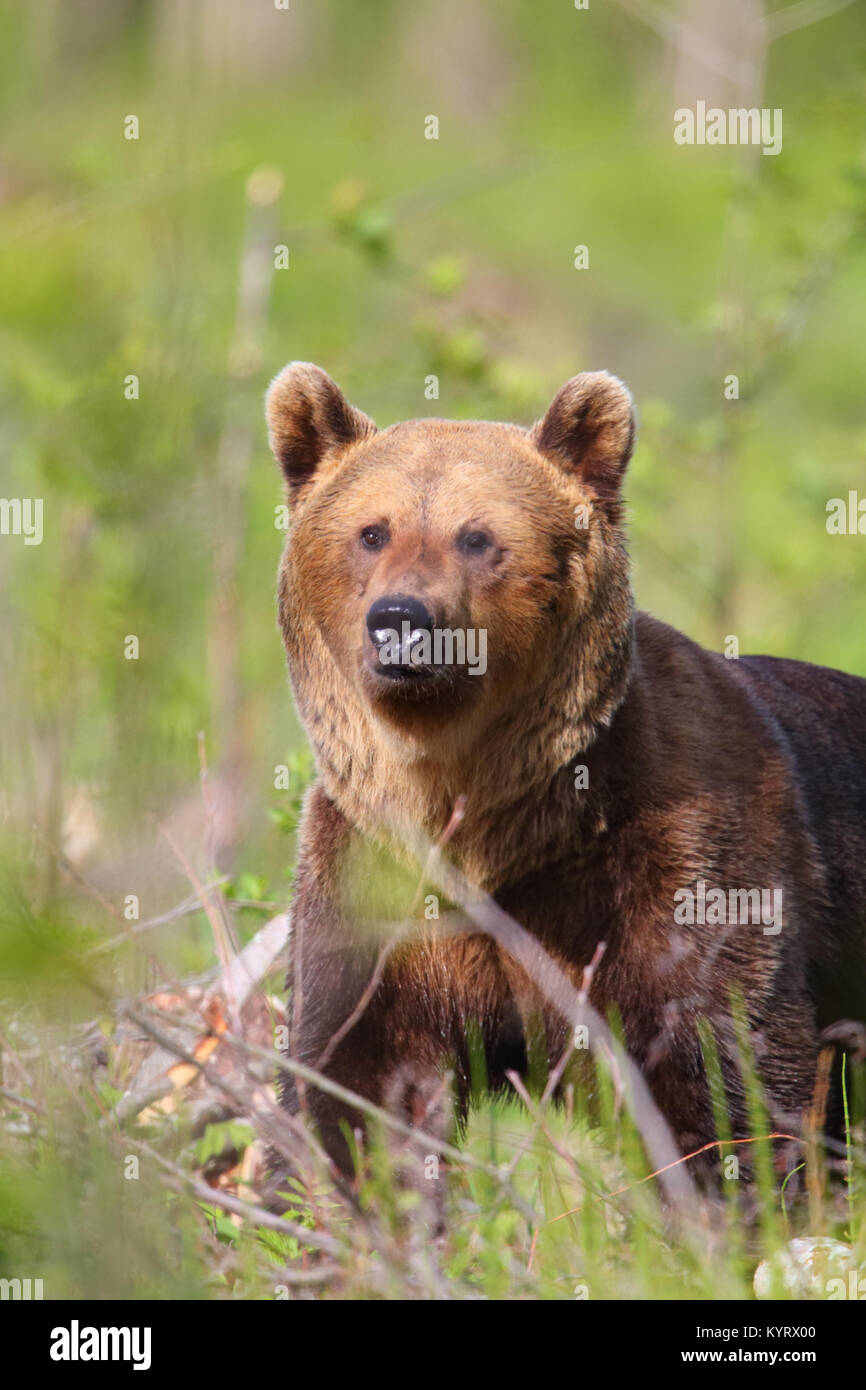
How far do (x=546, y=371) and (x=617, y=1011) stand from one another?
20.4 ft

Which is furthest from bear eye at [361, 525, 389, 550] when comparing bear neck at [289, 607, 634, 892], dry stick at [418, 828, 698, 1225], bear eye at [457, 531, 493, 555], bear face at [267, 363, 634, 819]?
dry stick at [418, 828, 698, 1225]

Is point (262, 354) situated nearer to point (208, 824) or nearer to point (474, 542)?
point (474, 542)

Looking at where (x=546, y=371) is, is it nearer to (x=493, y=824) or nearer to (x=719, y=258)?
(x=493, y=824)

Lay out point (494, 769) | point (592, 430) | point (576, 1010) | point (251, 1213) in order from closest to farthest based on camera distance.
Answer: point (251, 1213), point (576, 1010), point (494, 769), point (592, 430)

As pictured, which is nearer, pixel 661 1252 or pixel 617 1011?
pixel 661 1252

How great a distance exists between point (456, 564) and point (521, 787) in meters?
0.64

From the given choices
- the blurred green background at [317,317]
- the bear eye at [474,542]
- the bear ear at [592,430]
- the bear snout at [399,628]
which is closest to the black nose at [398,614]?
the bear snout at [399,628]

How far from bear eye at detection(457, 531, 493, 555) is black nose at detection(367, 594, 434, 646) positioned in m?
0.42

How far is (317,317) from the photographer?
1195 centimetres

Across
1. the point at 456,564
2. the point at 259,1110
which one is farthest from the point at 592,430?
the point at 259,1110

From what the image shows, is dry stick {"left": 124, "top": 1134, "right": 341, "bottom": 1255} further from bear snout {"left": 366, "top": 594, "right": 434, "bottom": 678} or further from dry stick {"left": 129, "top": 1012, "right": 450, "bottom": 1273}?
bear snout {"left": 366, "top": 594, "right": 434, "bottom": 678}

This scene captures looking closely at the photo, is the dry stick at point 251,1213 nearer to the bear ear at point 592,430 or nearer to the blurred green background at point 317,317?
the blurred green background at point 317,317
